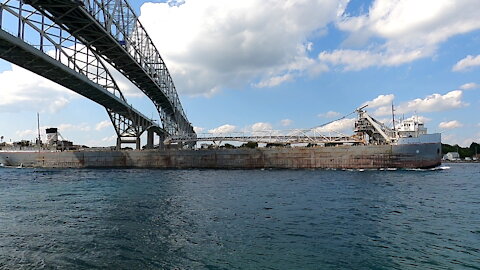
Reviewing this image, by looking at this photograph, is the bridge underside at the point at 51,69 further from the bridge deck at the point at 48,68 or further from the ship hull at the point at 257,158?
the ship hull at the point at 257,158

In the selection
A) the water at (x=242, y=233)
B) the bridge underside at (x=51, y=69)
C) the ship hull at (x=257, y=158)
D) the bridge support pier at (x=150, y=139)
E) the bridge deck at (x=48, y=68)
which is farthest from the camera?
the bridge support pier at (x=150, y=139)

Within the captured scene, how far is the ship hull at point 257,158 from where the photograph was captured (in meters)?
48.2

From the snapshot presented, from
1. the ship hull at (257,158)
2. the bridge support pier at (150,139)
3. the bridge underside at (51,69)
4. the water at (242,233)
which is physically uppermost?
the bridge underside at (51,69)

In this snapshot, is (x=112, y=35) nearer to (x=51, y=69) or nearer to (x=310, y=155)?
(x=51, y=69)

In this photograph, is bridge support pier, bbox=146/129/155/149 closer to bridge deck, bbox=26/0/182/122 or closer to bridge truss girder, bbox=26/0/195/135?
bridge truss girder, bbox=26/0/195/135

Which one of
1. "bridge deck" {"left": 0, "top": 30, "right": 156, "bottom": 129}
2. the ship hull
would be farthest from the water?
the ship hull

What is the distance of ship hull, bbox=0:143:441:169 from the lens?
48250mm

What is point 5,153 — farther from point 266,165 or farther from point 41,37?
point 266,165

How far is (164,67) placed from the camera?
3351 inches

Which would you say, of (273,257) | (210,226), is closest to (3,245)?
(210,226)

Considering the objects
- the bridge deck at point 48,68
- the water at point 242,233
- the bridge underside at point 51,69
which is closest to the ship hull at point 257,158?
the bridge underside at point 51,69

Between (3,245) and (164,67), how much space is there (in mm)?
78843

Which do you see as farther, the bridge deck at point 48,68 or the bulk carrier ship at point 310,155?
the bulk carrier ship at point 310,155

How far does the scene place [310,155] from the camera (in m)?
53.1
